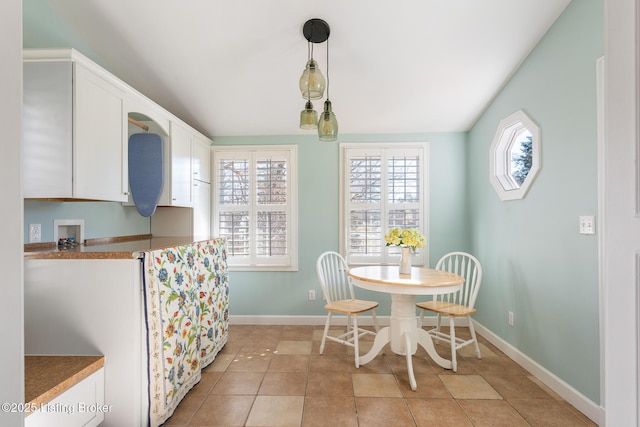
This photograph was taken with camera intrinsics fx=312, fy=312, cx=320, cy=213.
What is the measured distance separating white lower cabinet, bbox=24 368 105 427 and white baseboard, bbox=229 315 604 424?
6.76 ft

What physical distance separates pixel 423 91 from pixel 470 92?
0.45 meters

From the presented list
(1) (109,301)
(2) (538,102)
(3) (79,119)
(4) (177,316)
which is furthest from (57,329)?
(2) (538,102)

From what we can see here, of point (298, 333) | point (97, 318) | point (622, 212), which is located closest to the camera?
point (622, 212)

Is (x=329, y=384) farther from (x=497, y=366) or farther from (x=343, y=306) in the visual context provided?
(x=497, y=366)

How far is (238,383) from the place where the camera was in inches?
93.9

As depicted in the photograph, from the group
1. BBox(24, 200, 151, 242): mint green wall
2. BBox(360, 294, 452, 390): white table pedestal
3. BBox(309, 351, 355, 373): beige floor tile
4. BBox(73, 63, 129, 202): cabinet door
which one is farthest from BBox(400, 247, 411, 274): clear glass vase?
BBox(24, 200, 151, 242): mint green wall

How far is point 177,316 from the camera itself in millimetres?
2059

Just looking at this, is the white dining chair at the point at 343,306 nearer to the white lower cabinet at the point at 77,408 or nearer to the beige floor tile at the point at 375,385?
the beige floor tile at the point at 375,385

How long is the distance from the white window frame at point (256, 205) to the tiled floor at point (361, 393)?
100cm

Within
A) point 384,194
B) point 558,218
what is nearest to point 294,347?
point 384,194

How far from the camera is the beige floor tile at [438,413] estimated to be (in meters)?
1.90

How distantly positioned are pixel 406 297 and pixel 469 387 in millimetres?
765

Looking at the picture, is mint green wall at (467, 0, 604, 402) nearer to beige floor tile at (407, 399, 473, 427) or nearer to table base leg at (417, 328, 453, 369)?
table base leg at (417, 328, 453, 369)

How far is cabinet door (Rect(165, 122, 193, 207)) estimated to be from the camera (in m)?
2.83
